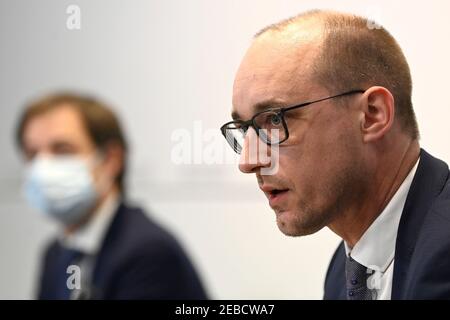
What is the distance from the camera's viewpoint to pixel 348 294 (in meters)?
1.21

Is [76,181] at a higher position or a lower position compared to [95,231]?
higher

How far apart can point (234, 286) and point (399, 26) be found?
874mm

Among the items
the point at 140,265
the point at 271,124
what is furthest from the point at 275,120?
the point at 140,265

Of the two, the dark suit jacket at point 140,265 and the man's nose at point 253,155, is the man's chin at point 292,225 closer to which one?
the man's nose at point 253,155

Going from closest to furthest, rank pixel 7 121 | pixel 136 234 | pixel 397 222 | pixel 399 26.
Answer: pixel 397 222
pixel 399 26
pixel 136 234
pixel 7 121

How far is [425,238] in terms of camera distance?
1.05 m

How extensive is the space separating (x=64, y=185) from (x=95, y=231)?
251mm

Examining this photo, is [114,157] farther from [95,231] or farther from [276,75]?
[276,75]

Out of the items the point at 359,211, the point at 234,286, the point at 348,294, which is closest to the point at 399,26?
the point at 359,211

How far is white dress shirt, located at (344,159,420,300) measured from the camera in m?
1.17

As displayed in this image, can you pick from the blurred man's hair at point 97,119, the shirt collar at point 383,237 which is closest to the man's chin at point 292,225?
the shirt collar at point 383,237

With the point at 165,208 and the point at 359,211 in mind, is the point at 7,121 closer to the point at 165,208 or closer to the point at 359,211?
the point at 165,208

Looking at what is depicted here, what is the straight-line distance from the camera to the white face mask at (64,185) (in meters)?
2.15

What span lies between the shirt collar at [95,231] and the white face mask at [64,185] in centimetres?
6
